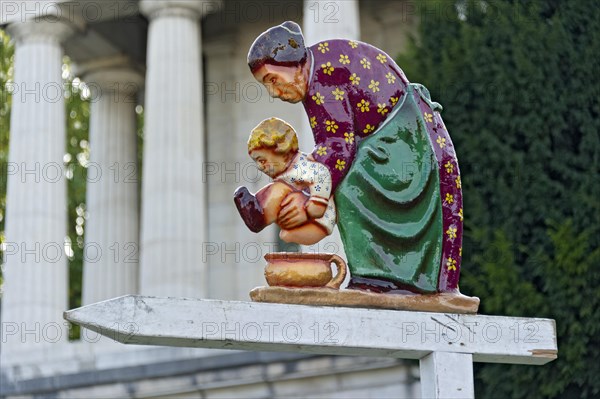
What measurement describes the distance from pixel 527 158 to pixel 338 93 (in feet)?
55.2

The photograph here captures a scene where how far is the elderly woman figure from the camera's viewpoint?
26.8ft

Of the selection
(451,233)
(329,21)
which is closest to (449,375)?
(451,233)

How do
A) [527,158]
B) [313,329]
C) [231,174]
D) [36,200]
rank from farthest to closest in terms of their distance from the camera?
[231,174], [36,200], [527,158], [313,329]

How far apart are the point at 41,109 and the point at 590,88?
13.6 meters

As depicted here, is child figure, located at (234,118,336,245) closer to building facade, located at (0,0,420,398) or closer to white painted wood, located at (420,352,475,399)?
white painted wood, located at (420,352,475,399)

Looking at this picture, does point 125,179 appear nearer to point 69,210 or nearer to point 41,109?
point 41,109

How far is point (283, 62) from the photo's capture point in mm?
8391

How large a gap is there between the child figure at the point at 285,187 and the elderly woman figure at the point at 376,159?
0.05 metres

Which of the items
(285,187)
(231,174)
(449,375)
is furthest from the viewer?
(231,174)

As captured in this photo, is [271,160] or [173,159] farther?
[173,159]

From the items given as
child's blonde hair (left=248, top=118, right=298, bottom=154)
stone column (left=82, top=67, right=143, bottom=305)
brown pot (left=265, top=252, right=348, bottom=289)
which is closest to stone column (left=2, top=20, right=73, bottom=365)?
stone column (left=82, top=67, right=143, bottom=305)

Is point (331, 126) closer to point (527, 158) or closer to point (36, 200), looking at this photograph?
point (527, 158)

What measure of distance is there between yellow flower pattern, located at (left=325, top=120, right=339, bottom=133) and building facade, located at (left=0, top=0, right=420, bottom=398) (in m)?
17.5

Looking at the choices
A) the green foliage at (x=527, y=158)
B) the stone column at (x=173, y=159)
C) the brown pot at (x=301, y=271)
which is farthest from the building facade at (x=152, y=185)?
the brown pot at (x=301, y=271)
